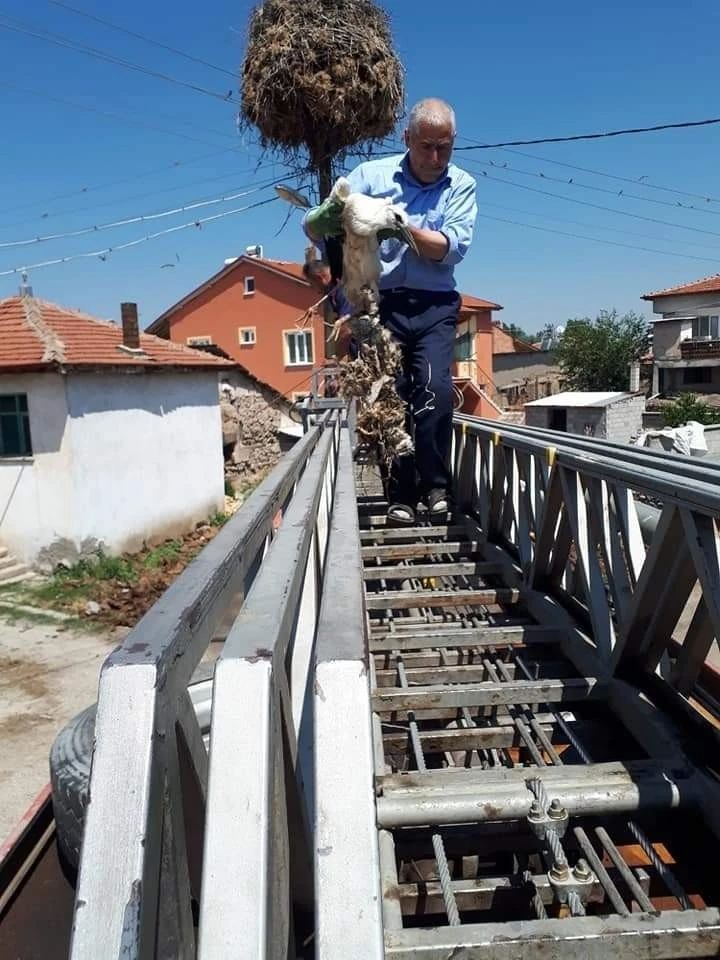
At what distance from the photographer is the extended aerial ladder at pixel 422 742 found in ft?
2.52

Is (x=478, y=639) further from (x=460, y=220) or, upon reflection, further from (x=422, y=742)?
(x=460, y=220)

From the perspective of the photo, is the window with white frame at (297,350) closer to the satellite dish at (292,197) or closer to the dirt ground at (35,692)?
the dirt ground at (35,692)

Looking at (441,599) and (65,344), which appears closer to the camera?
(441,599)

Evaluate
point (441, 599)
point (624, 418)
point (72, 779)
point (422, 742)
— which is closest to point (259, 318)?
point (624, 418)

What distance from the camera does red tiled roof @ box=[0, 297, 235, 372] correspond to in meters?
13.9

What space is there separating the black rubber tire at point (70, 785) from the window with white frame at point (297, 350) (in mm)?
29031

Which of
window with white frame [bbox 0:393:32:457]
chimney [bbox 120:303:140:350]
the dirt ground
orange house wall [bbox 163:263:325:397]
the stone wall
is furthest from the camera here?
orange house wall [bbox 163:263:325:397]

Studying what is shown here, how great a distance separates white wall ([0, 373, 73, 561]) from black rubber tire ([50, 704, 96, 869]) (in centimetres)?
1249

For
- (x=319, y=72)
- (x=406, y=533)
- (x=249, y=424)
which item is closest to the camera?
(x=406, y=533)

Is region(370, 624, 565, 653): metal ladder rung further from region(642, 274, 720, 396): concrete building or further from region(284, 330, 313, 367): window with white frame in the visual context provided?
region(642, 274, 720, 396): concrete building

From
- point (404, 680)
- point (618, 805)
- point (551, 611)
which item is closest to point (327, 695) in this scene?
point (618, 805)

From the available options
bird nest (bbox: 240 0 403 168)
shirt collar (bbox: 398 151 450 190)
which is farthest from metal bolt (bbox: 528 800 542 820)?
bird nest (bbox: 240 0 403 168)

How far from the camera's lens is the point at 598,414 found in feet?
81.4

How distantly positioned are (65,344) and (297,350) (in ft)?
54.0
